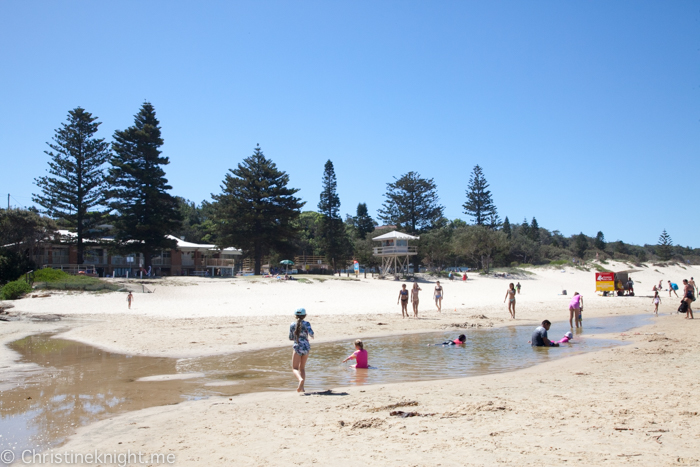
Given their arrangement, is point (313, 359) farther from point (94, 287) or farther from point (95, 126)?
point (95, 126)

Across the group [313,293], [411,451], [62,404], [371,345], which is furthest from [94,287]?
[411,451]

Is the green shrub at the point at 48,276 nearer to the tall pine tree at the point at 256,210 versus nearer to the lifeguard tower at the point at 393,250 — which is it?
the tall pine tree at the point at 256,210

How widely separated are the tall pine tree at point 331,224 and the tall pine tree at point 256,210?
9772 millimetres

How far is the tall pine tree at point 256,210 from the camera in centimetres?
4584

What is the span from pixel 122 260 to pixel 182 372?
40561mm

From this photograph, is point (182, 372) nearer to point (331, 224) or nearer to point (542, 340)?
point (542, 340)

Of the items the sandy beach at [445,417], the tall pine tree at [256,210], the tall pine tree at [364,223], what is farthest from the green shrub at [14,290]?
the tall pine tree at [364,223]

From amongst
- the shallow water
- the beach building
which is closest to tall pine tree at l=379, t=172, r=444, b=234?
the beach building

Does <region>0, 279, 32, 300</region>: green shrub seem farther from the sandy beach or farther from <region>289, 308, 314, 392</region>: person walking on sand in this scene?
<region>289, 308, 314, 392</region>: person walking on sand

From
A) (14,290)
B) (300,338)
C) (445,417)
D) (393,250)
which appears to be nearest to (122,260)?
(14,290)

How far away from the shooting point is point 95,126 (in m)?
41.2

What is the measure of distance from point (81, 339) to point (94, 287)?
13.3 metres

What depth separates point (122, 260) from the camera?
149 ft

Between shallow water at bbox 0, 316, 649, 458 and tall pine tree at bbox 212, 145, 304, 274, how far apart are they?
101 feet
